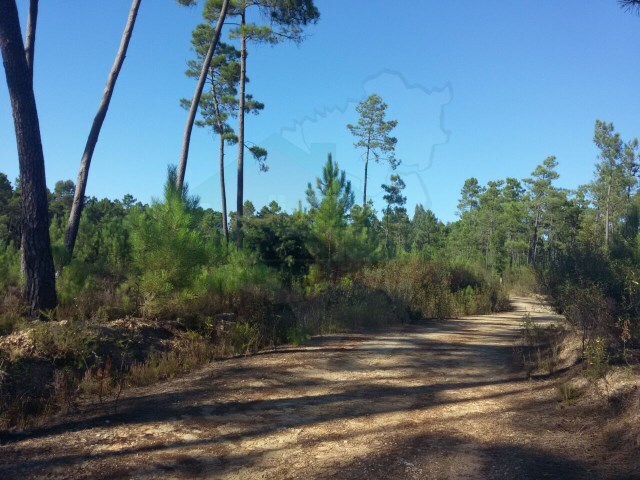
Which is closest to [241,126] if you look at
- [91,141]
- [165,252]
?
[91,141]

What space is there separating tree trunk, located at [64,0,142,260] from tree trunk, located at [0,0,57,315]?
3.36 metres

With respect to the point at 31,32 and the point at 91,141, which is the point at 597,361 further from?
the point at 31,32

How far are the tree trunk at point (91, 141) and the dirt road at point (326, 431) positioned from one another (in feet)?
20.4

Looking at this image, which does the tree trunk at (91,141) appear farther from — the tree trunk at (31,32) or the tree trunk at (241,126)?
the tree trunk at (241,126)

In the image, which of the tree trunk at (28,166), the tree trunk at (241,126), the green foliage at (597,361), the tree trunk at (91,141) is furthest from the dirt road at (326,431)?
the tree trunk at (241,126)

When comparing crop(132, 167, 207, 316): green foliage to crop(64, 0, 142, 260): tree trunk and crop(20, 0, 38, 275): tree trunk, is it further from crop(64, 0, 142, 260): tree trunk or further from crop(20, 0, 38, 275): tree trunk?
crop(20, 0, 38, 275): tree trunk

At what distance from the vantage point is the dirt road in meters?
3.99

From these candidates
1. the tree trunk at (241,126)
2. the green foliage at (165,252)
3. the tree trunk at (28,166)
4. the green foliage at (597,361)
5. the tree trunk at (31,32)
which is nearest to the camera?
the green foliage at (597,361)

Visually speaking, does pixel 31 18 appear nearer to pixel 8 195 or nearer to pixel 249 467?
pixel 249 467

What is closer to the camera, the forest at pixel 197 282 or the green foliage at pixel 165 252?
the forest at pixel 197 282

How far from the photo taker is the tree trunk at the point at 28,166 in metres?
8.12

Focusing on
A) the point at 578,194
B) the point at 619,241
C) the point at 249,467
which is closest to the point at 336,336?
the point at 249,467

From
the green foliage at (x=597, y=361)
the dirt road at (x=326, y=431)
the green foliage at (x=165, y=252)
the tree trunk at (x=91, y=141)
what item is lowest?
the dirt road at (x=326, y=431)

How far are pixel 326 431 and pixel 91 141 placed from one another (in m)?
10.3
